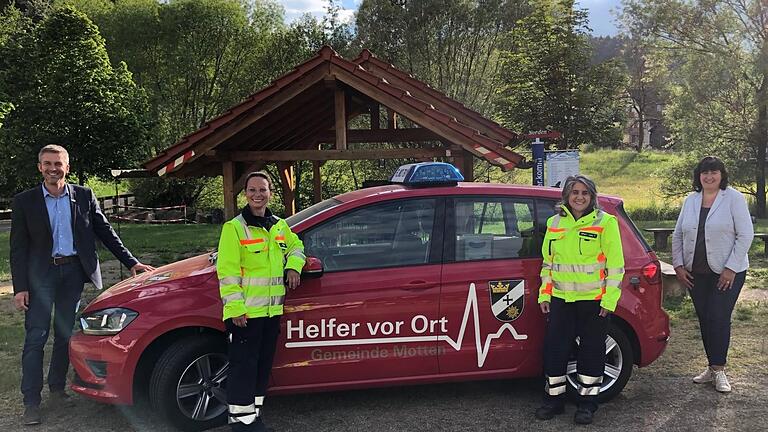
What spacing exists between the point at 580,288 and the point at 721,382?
1.69m

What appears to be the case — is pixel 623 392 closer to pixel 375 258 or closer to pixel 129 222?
pixel 375 258

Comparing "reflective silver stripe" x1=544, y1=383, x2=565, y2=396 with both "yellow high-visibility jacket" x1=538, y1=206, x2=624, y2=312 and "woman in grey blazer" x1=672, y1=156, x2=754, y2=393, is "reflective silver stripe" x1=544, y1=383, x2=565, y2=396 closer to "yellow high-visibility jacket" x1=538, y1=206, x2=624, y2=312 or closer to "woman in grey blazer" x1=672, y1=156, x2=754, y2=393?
"yellow high-visibility jacket" x1=538, y1=206, x2=624, y2=312

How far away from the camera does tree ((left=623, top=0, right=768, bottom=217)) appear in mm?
19047

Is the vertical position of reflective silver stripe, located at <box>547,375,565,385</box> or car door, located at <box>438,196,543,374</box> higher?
car door, located at <box>438,196,543,374</box>

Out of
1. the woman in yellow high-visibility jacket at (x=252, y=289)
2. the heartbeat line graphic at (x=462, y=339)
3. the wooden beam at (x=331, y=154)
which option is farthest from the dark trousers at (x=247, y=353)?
the wooden beam at (x=331, y=154)

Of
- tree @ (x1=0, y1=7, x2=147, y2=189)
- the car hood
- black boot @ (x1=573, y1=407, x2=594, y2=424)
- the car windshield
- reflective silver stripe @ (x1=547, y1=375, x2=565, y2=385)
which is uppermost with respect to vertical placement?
tree @ (x1=0, y1=7, x2=147, y2=189)

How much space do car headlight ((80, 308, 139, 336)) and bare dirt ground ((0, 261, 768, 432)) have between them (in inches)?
25.9

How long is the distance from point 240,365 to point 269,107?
4850 millimetres

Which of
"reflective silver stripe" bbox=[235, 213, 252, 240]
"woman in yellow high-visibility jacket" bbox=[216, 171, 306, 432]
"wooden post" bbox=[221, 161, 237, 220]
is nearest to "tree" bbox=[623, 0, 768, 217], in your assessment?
"wooden post" bbox=[221, 161, 237, 220]

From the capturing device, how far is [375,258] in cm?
404

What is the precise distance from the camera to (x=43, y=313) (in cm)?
418

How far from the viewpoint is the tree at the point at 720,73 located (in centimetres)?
1905

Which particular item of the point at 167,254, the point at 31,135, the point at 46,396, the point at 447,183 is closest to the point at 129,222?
the point at 31,135

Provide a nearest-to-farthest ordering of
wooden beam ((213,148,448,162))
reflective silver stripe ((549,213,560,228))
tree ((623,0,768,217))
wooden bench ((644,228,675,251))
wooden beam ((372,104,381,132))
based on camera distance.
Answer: reflective silver stripe ((549,213,560,228)) < wooden beam ((213,148,448,162)) < wooden beam ((372,104,381,132)) < wooden bench ((644,228,675,251)) < tree ((623,0,768,217))
